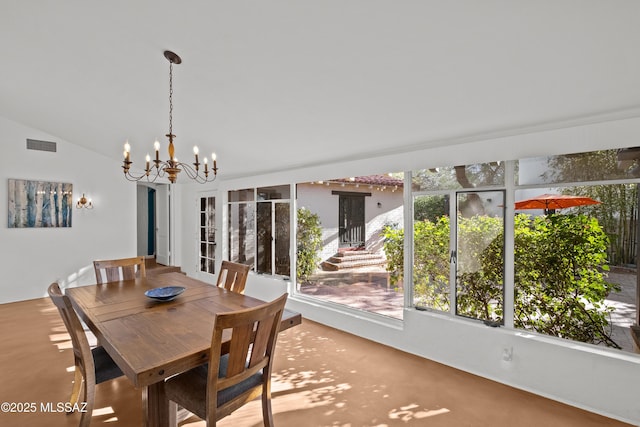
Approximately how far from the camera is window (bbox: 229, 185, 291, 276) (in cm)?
507

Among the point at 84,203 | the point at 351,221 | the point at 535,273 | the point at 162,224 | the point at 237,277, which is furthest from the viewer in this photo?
the point at 162,224

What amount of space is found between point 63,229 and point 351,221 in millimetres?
5682

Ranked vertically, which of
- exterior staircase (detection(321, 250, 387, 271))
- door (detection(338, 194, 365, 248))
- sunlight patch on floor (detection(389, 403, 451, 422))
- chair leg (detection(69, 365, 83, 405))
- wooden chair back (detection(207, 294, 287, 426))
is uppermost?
door (detection(338, 194, 365, 248))

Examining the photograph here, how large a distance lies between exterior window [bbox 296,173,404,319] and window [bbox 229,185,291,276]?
0.27 meters

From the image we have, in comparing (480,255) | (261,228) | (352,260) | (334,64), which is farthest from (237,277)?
(352,260)

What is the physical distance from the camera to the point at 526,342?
2.59m

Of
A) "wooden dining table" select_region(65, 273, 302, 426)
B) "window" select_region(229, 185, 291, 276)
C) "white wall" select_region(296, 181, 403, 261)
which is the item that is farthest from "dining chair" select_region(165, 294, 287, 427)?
"white wall" select_region(296, 181, 403, 261)

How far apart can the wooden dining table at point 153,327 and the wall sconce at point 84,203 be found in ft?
12.7

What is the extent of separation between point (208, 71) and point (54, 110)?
3254 mm

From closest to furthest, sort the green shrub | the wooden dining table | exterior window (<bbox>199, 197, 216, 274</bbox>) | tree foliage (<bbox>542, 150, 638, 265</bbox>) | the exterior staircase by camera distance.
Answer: the wooden dining table < tree foliage (<bbox>542, 150, 638, 265</bbox>) < the green shrub < the exterior staircase < exterior window (<bbox>199, 197, 216, 274</bbox>)

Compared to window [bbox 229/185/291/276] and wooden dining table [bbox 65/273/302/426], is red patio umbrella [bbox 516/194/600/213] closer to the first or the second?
wooden dining table [bbox 65/273/302/426]

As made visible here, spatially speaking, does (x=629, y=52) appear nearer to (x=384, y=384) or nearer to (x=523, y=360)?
(x=523, y=360)

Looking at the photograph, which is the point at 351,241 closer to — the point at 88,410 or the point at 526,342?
the point at 526,342

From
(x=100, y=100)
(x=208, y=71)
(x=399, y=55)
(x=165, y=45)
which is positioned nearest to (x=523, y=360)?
(x=399, y=55)
